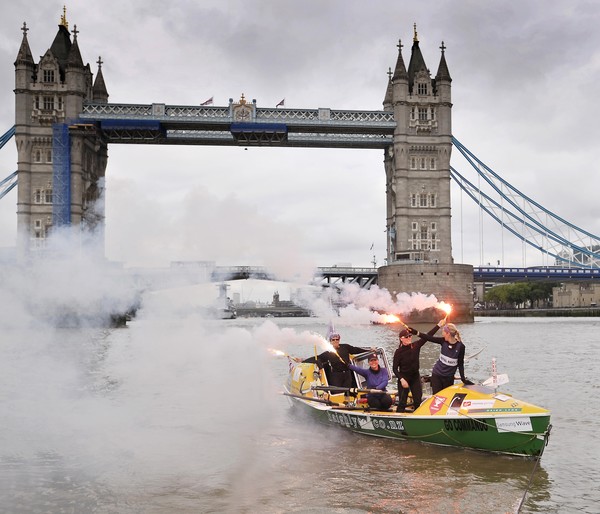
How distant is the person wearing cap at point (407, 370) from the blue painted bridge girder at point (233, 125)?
2388 inches

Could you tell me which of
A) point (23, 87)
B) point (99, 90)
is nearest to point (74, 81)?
point (23, 87)

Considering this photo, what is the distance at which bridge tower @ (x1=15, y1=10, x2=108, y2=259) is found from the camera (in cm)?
6988

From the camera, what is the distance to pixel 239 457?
12.1 metres

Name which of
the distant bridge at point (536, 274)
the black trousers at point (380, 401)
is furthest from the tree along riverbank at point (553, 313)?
the black trousers at point (380, 401)

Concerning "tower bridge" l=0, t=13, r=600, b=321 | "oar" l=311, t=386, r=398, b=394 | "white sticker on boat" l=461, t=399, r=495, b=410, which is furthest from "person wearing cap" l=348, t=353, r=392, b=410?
"tower bridge" l=0, t=13, r=600, b=321

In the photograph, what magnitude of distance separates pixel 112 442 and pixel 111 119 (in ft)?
205

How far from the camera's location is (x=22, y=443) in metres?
13.1

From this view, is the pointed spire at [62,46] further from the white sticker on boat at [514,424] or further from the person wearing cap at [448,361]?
the white sticker on boat at [514,424]

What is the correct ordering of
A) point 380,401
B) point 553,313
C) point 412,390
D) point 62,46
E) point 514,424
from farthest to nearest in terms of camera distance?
point 553,313
point 62,46
point 380,401
point 412,390
point 514,424

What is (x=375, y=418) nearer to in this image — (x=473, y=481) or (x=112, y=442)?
(x=473, y=481)

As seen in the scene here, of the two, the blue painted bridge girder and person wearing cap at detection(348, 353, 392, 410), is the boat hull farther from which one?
the blue painted bridge girder

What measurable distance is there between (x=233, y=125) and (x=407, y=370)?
61.7 metres

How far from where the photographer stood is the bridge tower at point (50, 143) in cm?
6988

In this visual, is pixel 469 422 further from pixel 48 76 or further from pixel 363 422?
pixel 48 76
